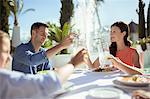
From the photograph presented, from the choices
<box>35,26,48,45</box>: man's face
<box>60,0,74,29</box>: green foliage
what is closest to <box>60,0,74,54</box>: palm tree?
<box>60,0,74,29</box>: green foliage

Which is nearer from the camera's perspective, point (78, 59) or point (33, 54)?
point (78, 59)

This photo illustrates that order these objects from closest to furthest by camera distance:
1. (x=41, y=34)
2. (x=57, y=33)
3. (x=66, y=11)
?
(x=41, y=34) < (x=57, y=33) < (x=66, y=11)

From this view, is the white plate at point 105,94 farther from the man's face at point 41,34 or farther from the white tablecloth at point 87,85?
the man's face at point 41,34

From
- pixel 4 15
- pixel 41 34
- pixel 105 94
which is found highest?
pixel 4 15

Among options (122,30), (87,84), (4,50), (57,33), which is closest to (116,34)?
(122,30)

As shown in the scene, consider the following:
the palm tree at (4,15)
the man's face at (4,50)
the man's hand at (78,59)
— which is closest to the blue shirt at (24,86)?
the man's face at (4,50)

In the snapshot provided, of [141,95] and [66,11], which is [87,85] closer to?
[141,95]

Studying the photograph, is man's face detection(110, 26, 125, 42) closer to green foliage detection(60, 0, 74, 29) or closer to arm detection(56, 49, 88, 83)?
arm detection(56, 49, 88, 83)

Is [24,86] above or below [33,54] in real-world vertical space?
below

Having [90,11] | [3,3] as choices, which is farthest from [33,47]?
[3,3]

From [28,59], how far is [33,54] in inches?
4.5

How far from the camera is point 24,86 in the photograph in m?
0.97

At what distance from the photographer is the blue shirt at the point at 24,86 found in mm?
969

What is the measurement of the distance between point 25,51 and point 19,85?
174 centimetres
